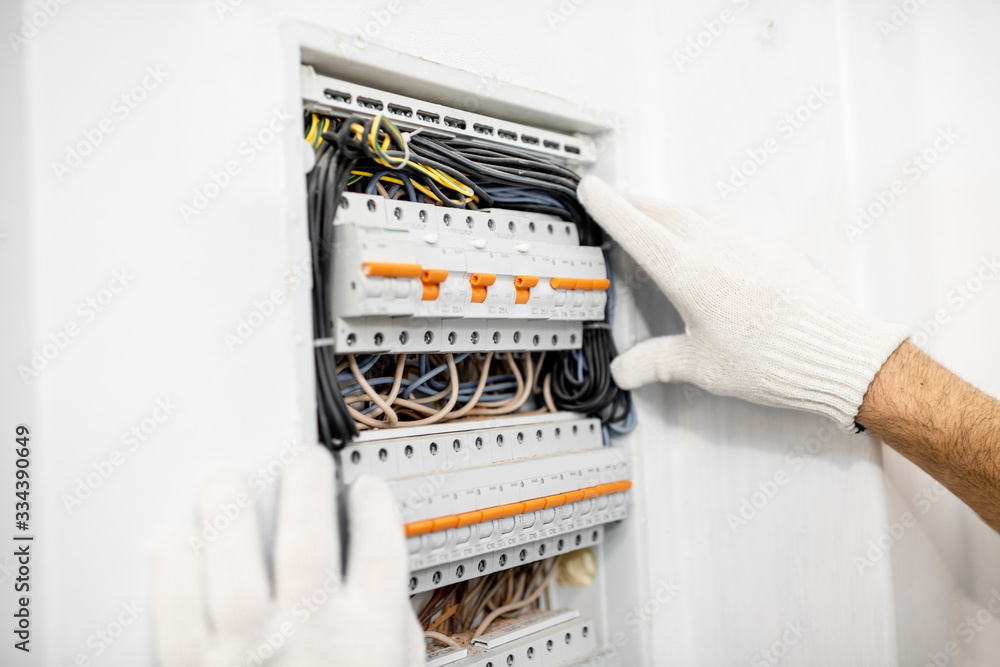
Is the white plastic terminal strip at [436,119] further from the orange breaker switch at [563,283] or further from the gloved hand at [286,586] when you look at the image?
the gloved hand at [286,586]

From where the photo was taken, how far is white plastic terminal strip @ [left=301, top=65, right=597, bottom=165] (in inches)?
32.8

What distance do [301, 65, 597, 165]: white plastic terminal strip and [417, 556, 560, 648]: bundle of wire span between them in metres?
0.74

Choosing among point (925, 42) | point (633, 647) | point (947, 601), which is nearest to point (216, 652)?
point (633, 647)

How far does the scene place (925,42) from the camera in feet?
3.70

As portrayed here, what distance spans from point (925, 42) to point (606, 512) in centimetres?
102

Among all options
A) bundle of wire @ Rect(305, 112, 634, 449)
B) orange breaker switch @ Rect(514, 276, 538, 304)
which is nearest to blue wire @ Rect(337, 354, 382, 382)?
bundle of wire @ Rect(305, 112, 634, 449)

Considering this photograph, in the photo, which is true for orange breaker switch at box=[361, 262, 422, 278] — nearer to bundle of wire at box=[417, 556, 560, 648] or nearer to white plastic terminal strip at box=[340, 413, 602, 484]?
white plastic terminal strip at box=[340, 413, 602, 484]

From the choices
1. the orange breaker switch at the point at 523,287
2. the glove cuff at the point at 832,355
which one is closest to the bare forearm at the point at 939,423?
the glove cuff at the point at 832,355

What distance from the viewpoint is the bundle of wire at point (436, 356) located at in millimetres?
811

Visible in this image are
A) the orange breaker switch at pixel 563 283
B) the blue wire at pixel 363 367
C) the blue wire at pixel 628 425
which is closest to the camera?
the blue wire at pixel 363 367

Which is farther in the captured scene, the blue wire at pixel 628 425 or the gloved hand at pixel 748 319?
the blue wire at pixel 628 425

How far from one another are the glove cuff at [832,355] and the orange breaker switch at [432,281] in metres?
0.50

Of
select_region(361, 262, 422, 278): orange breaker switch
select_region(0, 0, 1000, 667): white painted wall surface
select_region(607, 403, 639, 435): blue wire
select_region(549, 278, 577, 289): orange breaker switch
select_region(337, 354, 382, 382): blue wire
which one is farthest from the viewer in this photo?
select_region(607, 403, 639, 435): blue wire

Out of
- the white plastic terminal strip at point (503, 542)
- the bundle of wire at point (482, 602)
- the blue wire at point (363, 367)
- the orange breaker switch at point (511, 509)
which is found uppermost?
the blue wire at point (363, 367)
